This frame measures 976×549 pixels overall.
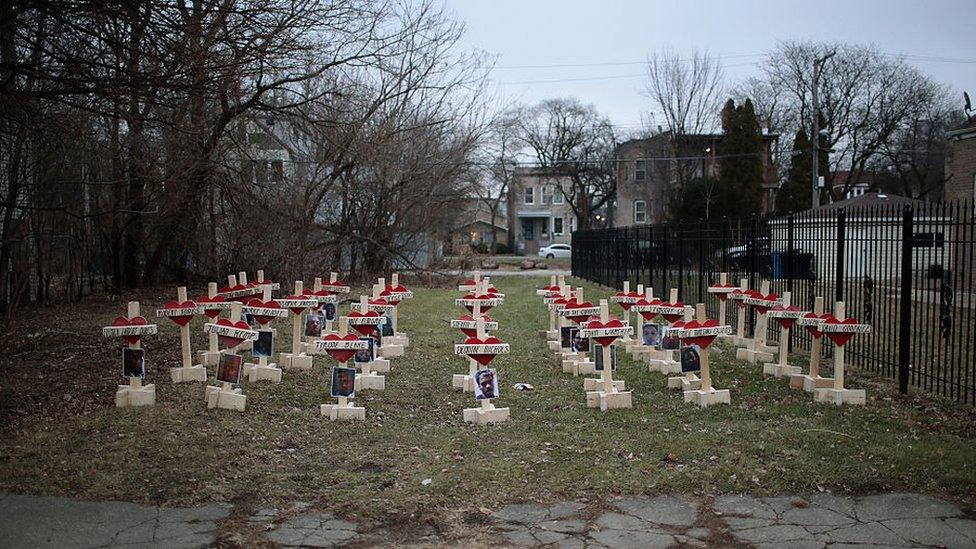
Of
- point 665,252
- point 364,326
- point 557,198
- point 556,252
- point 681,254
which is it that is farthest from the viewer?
point 557,198

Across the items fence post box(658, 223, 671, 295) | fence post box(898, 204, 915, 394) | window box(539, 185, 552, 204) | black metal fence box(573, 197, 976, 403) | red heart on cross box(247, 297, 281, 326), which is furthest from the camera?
window box(539, 185, 552, 204)

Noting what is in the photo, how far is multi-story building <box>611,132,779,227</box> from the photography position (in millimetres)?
56188

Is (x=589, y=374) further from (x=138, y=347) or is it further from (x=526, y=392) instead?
(x=138, y=347)

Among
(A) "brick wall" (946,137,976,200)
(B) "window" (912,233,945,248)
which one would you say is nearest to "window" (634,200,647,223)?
(A) "brick wall" (946,137,976,200)

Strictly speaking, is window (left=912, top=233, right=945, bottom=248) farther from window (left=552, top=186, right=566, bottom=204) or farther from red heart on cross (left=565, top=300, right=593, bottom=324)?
window (left=552, top=186, right=566, bottom=204)

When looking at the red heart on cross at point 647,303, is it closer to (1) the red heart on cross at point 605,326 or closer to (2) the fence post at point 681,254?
(1) the red heart on cross at point 605,326

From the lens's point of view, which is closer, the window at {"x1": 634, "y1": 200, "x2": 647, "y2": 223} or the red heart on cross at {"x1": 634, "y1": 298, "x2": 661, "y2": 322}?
the red heart on cross at {"x1": 634, "y1": 298, "x2": 661, "y2": 322}

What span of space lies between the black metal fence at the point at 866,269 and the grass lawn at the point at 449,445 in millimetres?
808

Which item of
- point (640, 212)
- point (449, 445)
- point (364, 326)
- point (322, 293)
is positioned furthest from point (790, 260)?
point (640, 212)

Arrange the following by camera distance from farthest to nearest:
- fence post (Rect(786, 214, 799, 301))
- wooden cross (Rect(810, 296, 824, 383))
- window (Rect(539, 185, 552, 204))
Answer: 1. window (Rect(539, 185, 552, 204))
2. fence post (Rect(786, 214, 799, 301))
3. wooden cross (Rect(810, 296, 824, 383))

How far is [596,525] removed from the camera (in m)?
5.51

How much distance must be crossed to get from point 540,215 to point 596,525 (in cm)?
7837

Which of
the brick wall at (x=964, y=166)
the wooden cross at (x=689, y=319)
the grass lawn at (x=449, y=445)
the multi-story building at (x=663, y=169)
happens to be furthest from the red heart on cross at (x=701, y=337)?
the multi-story building at (x=663, y=169)

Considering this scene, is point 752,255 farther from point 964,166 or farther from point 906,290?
point 964,166
